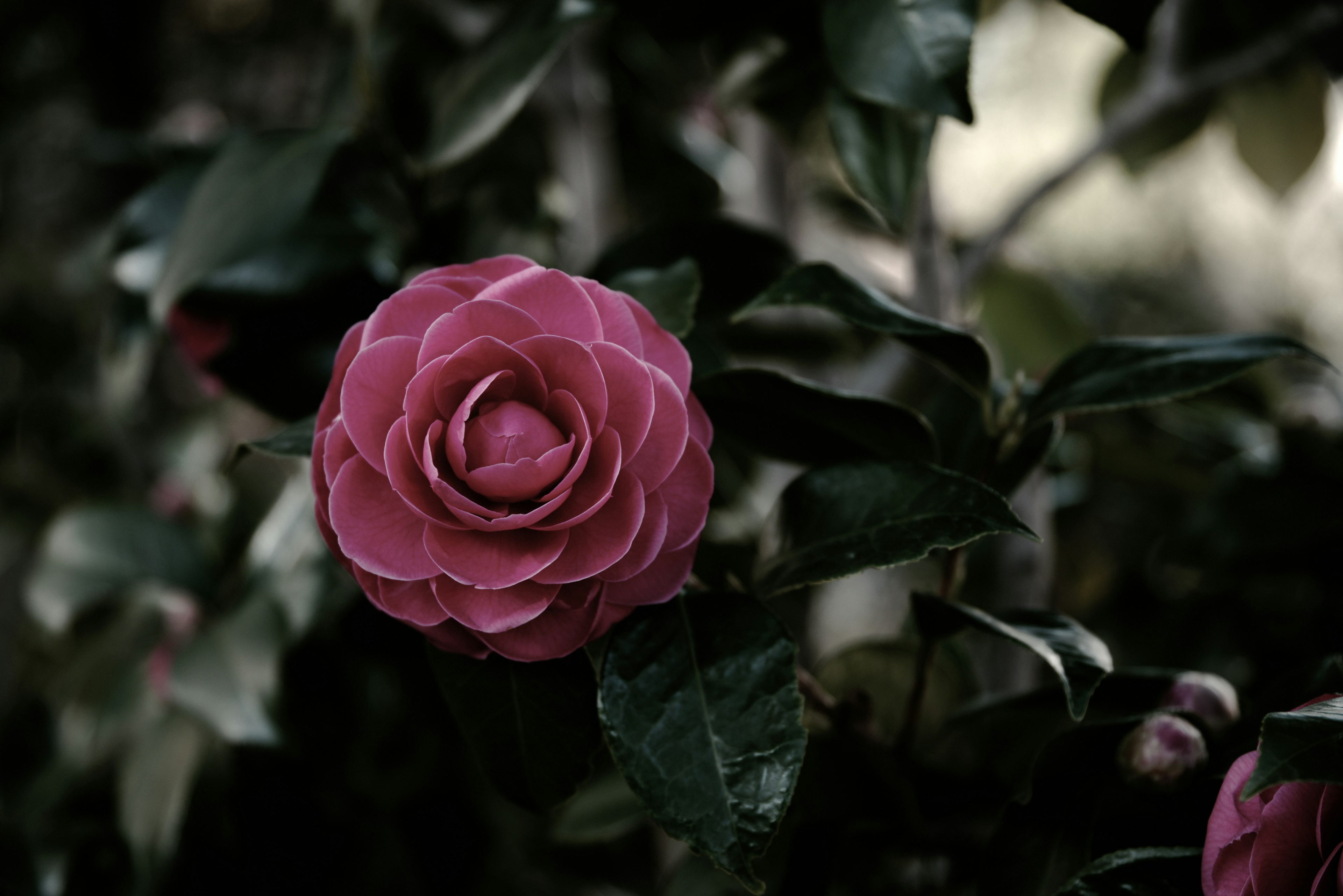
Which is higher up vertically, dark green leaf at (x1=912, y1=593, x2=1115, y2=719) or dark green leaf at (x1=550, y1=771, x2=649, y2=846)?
dark green leaf at (x1=912, y1=593, x2=1115, y2=719)

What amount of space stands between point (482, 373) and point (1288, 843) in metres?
0.35

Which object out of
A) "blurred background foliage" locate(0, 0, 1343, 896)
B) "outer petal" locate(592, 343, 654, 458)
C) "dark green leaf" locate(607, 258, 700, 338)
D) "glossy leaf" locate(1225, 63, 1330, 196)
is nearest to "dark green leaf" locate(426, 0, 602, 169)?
"blurred background foliage" locate(0, 0, 1343, 896)

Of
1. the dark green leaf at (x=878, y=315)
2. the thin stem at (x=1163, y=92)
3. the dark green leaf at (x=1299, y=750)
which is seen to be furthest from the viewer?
the thin stem at (x=1163, y=92)

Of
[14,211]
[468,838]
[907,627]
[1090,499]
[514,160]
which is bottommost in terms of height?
[14,211]

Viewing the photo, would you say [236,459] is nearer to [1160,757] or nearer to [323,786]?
[1160,757]

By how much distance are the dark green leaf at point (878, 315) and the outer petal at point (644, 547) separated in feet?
0.35

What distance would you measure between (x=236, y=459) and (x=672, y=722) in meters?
0.23

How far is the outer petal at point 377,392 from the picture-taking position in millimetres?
316

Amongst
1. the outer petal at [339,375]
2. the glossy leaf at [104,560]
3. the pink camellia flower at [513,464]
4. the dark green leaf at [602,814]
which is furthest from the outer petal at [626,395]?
the glossy leaf at [104,560]

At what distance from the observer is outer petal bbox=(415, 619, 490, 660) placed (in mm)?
333

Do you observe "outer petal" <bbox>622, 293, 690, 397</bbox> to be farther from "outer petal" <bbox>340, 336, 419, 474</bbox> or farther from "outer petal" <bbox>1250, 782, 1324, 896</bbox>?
"outer petal" <bbox>1250, 782, 1324, 896</bbox>

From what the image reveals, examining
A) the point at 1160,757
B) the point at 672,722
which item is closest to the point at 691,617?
the point at 672,722

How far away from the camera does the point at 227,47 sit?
211 cm

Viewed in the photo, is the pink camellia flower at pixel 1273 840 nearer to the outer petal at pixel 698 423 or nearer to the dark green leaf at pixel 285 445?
the outer petal at pixel 698 423
